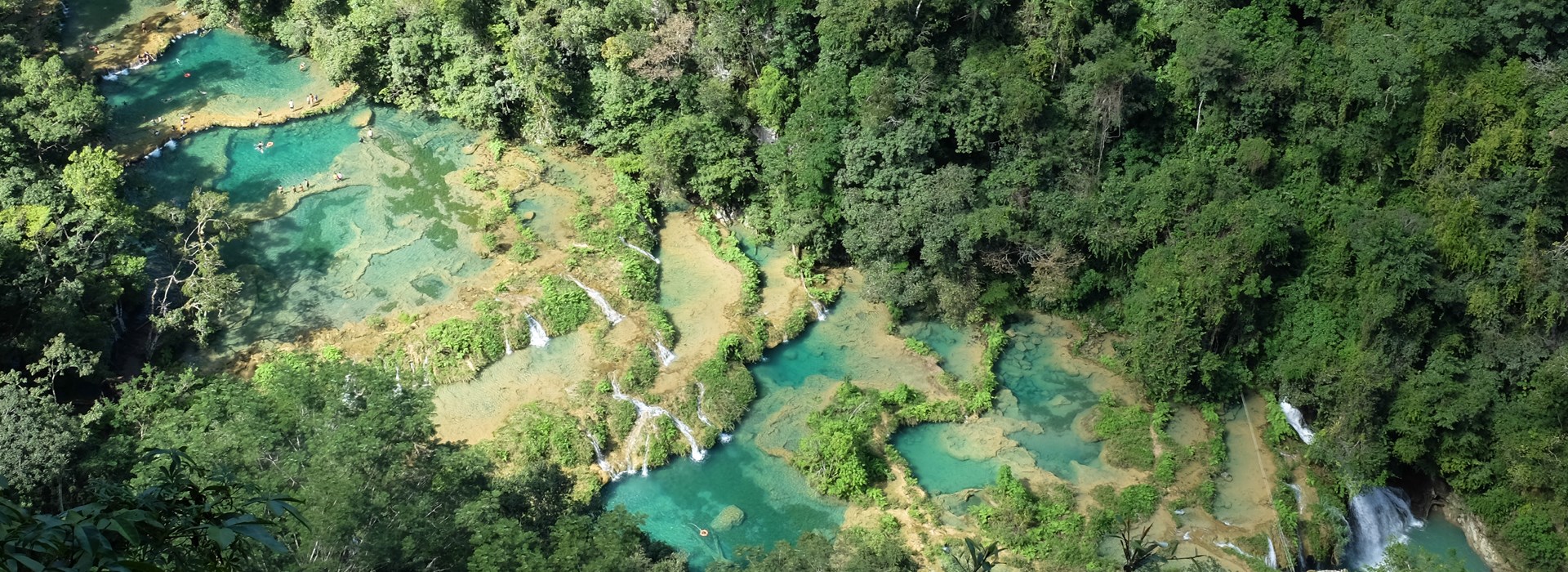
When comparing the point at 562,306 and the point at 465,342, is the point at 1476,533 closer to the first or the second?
the point at 562,306

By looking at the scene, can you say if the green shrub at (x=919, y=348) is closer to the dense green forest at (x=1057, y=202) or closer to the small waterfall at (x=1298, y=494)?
the dense green forest at (x=1057, y=202)

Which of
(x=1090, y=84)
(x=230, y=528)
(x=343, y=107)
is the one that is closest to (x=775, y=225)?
(x=1090, y=84)

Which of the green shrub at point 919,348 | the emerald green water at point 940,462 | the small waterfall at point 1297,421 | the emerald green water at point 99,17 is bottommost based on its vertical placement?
the emerald green water at point 940,462

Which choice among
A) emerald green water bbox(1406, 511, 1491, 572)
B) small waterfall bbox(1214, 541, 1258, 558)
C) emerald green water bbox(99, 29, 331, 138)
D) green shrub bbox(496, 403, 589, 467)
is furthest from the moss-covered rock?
emerald green water bbox(99, 29, 331, 138)

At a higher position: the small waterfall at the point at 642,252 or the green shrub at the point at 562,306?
the small waterfall at the point at 642,252

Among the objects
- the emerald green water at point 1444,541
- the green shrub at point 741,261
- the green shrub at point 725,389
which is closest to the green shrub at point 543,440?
the green shrub at point 725,389

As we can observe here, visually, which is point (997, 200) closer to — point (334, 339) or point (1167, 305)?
point (1167, 305)
